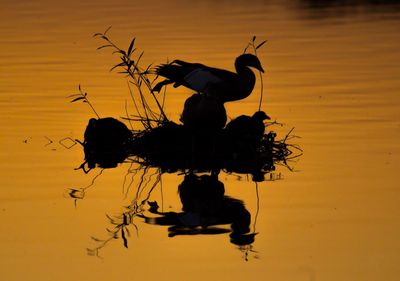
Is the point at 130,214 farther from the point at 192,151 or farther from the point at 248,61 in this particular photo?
the point at 248,61

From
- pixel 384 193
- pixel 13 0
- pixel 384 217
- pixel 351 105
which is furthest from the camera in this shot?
pixel 13 0

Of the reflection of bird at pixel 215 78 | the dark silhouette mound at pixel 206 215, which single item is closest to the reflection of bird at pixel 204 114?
the reflection of bird at pixel 215 78

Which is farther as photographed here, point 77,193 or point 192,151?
point 192,151

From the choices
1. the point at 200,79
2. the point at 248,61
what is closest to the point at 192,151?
the point at 200,79

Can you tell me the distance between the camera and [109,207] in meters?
11.3

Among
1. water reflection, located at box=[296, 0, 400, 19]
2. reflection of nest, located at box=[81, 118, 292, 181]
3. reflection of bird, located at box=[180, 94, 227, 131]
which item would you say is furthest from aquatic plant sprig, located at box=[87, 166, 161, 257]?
water reflection, located at box=[296, 0, 400, 19]

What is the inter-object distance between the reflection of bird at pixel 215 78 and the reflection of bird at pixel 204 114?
0.40 ft

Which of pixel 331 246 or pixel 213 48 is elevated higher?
pixel 213 48

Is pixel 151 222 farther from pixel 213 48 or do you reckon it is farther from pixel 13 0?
pixel 13 0

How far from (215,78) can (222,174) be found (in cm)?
128

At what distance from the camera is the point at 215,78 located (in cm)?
1363

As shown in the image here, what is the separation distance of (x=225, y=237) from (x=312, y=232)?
0.62 meters

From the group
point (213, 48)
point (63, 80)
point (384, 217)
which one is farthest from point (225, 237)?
point (213, 48)

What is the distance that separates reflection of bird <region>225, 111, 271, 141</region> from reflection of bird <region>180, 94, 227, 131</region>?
0.12 meters
